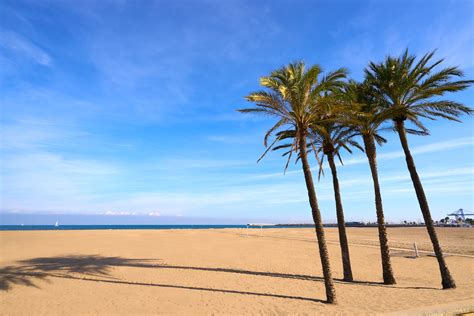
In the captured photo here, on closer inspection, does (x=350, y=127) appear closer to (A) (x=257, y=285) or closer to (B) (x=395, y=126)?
(B) (x=395, y=126)

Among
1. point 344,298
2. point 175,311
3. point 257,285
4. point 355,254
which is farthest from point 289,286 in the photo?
point 355,254

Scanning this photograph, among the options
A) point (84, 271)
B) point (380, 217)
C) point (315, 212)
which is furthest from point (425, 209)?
point (84, 271)

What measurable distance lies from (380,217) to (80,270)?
17850mm

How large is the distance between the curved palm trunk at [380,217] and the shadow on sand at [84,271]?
0.70 metres

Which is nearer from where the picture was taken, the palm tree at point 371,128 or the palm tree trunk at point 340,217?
the palm tree at point 371,128

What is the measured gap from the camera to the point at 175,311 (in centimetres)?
1089

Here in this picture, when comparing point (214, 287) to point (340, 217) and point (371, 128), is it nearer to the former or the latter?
point (340, 217)

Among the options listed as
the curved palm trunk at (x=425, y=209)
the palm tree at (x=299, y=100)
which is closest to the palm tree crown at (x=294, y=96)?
the palm tree at (x=299, y=100)

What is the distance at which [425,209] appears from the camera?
14453 millimetres

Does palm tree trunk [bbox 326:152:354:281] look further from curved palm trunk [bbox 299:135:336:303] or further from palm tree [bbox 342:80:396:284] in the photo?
curved palm trunk [bbox 299:135:336:303]

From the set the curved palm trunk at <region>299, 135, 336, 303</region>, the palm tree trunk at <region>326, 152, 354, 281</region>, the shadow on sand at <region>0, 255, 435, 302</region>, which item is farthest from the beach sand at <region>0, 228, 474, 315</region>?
the curved palm trunk at <region>299, 135, 336, 303</region>

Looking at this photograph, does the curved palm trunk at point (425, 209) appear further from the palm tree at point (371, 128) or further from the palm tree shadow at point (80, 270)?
the palm tree shadow at point (80, 270)

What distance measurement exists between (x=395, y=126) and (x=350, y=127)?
221 cm

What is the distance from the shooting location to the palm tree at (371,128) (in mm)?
14883
